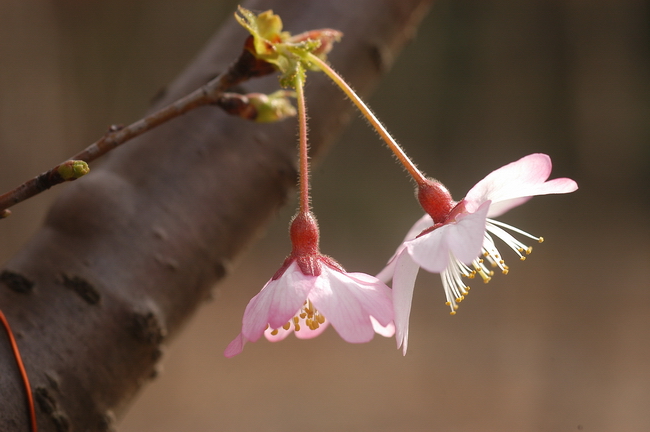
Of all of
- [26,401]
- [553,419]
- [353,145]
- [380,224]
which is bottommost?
[26,401]

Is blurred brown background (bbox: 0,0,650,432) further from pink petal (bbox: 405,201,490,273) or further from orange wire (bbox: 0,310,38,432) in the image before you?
pink petal (bbox: 405,201,490,273)

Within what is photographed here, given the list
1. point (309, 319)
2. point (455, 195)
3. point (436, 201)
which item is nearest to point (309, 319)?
point (309, 319)

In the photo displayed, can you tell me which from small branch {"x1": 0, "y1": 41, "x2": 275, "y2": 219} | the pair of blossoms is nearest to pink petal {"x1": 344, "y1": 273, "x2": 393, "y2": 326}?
the pair of blossoms

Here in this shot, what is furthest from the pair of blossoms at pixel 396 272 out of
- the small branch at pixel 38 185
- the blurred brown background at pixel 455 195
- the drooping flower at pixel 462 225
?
the blurred brown background at pixel 455 195

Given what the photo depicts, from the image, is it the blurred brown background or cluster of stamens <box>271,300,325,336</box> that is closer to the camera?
cluster of stamens <box>271,300,325,336</box>

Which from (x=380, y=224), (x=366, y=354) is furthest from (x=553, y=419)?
(x=380, y=224)

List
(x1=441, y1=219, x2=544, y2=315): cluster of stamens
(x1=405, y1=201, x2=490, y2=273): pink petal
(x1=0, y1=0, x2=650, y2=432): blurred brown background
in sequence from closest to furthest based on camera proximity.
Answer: (x1=405, y1=201, x2=490, y2=273): pink petal, (x1=441, y1=219, x2=544, y2=315): cluster of stamens, (x1=0, y1=0, x2=650, y2=432): blurred brown background

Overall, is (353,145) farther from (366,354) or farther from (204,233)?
(204,233)

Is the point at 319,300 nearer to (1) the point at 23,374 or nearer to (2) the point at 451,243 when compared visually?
(2) the point at 451,243
